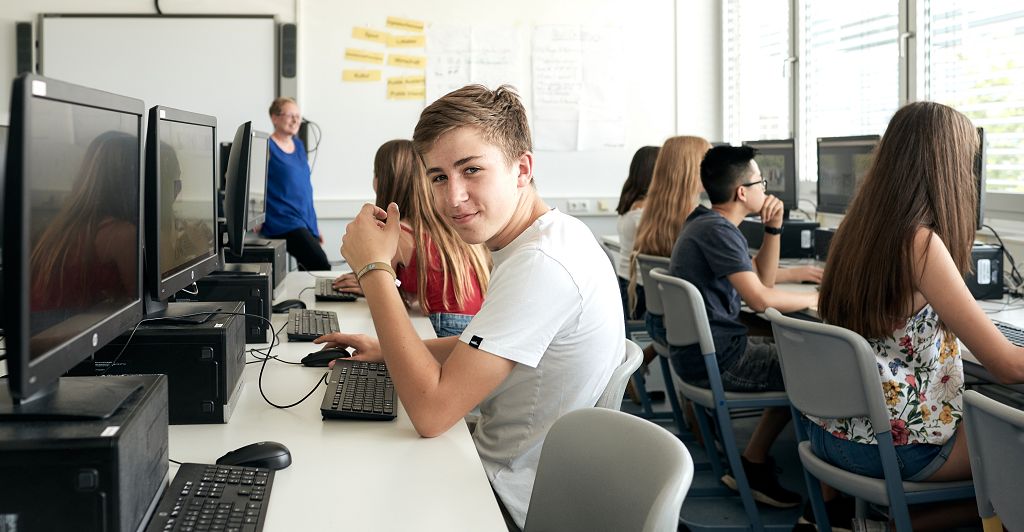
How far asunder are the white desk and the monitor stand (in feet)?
0.77

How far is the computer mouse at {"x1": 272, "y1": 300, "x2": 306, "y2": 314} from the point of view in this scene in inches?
107

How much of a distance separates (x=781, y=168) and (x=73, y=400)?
367 cm

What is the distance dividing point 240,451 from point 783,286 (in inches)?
94.8

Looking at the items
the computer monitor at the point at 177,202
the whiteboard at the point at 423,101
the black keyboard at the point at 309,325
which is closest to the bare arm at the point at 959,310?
the black keyboard at the point at 309,325

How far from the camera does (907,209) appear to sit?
79.0 inches

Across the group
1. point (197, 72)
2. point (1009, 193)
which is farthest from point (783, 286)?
point (197, 72)

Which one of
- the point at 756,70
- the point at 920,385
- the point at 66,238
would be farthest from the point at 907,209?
the point at 756,70

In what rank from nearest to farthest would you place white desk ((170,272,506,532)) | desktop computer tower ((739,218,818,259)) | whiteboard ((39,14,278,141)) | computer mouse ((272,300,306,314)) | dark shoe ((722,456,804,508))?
white desk ((170,272,506,532)) < computer mouse ((272,300,306,314)) < dark shoe ((722,456,804,508)) < desktop computer tower ((739,218,818,259)) < whiteboard ((39,14,278,141))

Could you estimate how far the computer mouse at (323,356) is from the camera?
1994mm

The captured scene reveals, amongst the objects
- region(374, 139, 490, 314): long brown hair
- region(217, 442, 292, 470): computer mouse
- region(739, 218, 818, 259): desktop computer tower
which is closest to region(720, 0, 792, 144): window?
region(739, 218, 818, 259): desktop computer tower

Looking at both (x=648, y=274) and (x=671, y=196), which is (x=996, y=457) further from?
(x=671, y=196)

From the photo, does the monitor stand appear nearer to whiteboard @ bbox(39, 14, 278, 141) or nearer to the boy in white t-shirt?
the boy in white t-shirt

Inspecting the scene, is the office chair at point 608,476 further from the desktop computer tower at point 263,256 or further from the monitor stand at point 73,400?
the desktop computer tower at point 263,256

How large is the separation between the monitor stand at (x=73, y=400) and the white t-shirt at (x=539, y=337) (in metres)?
0.53
